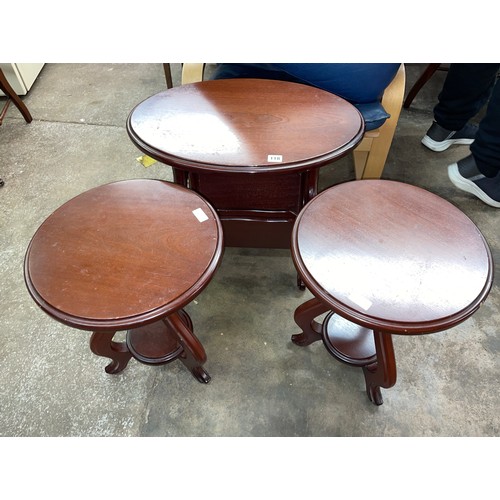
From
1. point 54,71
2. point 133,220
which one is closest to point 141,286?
point 133,220

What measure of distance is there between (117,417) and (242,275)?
0.78 m

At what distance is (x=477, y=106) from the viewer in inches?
88.0

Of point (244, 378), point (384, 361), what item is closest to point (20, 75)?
point (244, 378)

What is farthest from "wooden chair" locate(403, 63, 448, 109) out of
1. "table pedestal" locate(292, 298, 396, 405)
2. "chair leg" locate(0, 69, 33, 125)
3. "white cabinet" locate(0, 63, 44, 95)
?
"white cabinet" locate(0, 63, 44, 95)

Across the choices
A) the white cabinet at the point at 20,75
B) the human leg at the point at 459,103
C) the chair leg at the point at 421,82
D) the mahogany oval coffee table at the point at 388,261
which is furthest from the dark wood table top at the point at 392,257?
the white cabinet at the point at 20,75

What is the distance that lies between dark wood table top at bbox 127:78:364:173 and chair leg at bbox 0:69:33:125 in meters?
1.47

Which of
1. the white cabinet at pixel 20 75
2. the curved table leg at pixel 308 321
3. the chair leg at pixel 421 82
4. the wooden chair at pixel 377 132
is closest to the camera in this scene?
the curved table leg at pixel 308 321

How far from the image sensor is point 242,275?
5.76 ft

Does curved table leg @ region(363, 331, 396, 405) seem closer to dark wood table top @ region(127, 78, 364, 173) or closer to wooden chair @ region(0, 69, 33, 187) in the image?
dark wood table top @ region(127, 78, 364, 173)

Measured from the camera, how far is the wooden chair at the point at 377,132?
1.71m

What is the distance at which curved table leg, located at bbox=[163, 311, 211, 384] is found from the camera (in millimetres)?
1184

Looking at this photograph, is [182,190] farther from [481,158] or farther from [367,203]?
[481,158]

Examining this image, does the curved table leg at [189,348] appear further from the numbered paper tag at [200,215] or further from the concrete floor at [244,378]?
the numbered paper tag at [200,215]

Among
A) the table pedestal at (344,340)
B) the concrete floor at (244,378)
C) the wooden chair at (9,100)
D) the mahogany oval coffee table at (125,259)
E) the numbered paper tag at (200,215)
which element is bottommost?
the concrete floor at (244,378)
